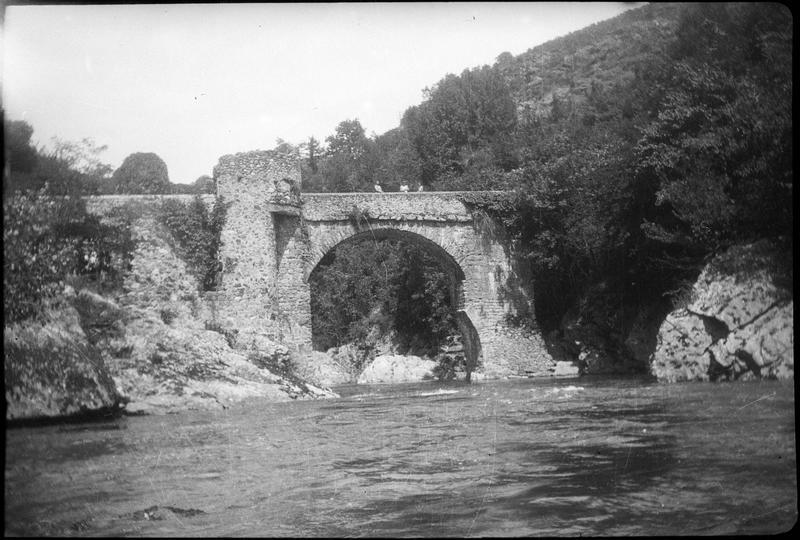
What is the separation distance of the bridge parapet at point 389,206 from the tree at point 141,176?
3.90 metres

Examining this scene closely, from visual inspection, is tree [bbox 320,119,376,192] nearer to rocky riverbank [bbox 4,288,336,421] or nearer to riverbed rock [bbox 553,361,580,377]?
riverbed rock [bbox 553,361,580,377]

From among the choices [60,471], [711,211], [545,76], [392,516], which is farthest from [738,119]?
[545,76]

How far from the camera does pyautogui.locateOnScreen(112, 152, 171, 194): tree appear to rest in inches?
658

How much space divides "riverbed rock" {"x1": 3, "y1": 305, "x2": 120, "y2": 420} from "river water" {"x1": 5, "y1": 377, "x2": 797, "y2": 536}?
0.29m

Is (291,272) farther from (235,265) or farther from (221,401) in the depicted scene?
(221,401)

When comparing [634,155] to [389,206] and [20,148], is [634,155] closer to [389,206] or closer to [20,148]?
[389,206]

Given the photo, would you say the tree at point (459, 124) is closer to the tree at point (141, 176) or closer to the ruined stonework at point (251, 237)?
the ruined stonework at point (251, 237)

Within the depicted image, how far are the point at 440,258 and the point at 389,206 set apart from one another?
2.84m

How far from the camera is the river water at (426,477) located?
4.91 metres

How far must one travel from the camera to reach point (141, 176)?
742 inches

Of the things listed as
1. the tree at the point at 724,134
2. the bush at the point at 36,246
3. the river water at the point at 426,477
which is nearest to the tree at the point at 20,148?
the bush at the point at 36,246

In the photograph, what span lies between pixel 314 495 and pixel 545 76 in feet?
130

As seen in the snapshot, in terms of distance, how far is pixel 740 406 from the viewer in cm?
815

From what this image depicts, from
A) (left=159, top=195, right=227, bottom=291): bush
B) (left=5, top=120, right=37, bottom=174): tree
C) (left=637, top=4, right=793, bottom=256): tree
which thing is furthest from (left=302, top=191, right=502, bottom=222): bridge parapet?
(left=5, top=120, right=37, bottom=174): tree
